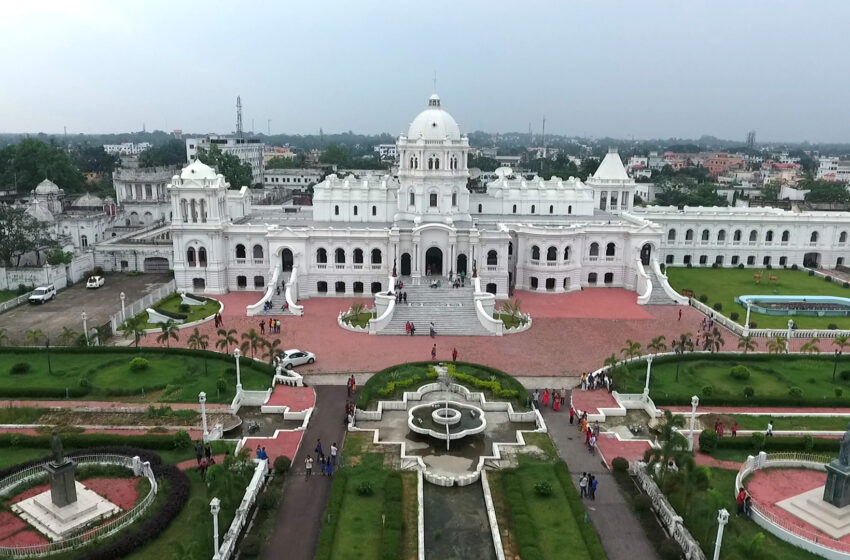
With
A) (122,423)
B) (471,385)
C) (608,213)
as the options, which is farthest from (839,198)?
(122,423)

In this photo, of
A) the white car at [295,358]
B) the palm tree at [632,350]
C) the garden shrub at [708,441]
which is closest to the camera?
the garden shrub at [708,441]

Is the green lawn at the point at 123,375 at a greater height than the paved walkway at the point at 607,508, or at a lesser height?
greater

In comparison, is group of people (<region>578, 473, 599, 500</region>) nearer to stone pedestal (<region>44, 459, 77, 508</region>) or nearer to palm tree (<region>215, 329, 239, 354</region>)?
stone pedestal (<region>44, 459, 77, 508</region>)

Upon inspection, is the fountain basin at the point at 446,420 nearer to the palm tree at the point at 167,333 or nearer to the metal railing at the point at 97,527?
the metal railing at the point at 97,527

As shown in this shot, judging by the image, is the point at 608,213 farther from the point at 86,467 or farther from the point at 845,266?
the point at 86,467

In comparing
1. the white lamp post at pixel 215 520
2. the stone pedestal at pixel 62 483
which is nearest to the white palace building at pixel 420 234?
the stone pedestal at pixel 62 483

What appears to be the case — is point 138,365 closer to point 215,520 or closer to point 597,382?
point 215,520
